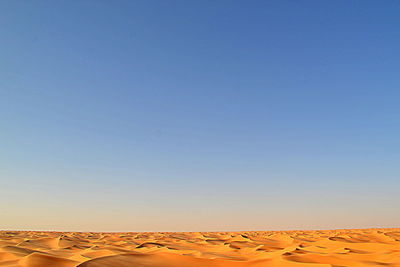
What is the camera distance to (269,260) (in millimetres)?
3771

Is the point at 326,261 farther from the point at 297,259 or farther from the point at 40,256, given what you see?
the point at 40,256

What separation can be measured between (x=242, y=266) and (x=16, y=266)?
274 centimetres

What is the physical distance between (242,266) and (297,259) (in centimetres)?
97

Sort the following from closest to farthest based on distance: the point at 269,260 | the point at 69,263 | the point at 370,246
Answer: the point at 69,263 → the point at 269,260 → the point at 370,246

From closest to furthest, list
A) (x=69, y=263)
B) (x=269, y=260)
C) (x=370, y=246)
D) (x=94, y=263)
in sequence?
1. (x=94, y=263)
2. (x=69, y=263)
3. (x=269, y=260)
4. (x=370, y=246)

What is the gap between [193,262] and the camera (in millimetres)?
3617

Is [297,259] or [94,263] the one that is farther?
[297,259]

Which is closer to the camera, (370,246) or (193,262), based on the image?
(193,262)

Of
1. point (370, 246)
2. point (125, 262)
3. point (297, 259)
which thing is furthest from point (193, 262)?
point (370, 246)

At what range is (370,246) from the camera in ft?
19.4

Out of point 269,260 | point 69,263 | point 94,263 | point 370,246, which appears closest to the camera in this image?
point 94,263

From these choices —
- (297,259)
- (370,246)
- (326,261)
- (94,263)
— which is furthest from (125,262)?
(370,246)

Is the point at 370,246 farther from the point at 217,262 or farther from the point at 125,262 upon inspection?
the point at 125,262

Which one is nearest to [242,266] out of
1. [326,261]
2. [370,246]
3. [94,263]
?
[326,261]
